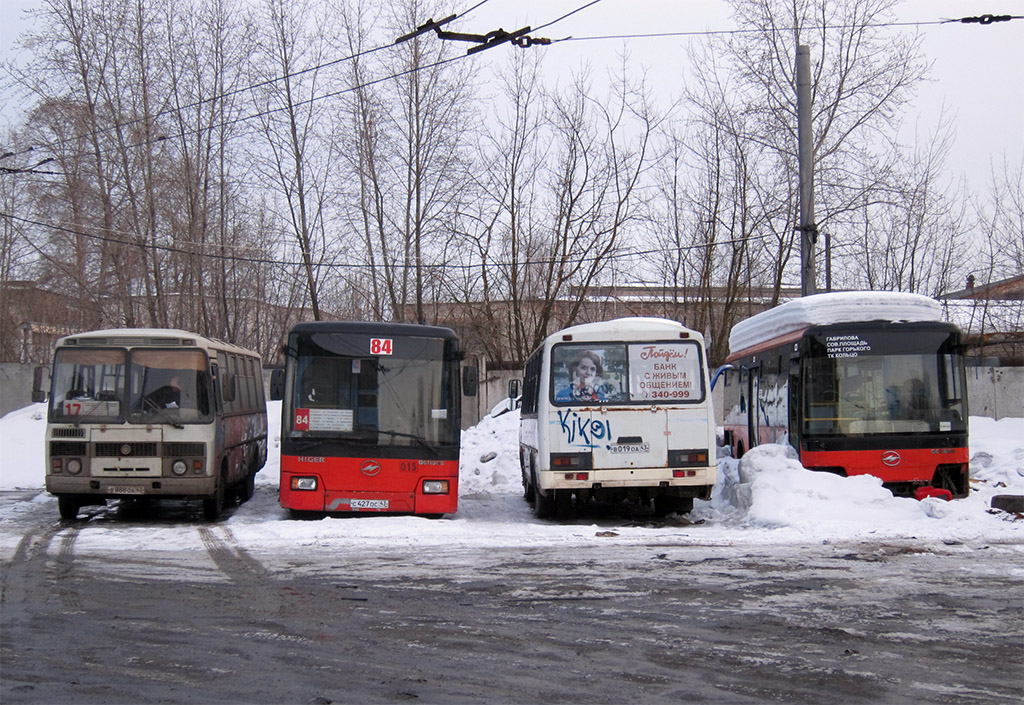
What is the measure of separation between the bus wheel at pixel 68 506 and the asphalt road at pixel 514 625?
3.23 m

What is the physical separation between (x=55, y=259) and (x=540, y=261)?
53.1 feet

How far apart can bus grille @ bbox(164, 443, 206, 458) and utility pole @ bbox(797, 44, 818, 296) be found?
12.2 m

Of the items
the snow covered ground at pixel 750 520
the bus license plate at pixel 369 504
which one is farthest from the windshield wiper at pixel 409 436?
the snow covered ground at pixel 750 520

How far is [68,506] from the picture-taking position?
552 inches

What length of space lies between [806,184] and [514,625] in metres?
15.0

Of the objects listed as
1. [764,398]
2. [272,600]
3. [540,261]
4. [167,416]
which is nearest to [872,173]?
[540,261]

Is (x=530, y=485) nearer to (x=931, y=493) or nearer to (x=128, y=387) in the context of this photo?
(x=931, y=493)

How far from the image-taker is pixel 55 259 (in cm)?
3269

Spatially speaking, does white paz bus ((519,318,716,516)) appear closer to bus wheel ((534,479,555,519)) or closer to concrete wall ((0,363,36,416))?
bus wheel ((534,479,555,519))

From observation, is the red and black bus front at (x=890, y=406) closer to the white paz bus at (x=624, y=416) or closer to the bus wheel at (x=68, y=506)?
the white paz bus at (x=624, y=416)

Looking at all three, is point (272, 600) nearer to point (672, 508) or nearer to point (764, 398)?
point (672, 508)

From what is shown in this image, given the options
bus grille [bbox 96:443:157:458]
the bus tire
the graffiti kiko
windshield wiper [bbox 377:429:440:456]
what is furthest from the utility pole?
bus grille [bbox 96:443:157:458]

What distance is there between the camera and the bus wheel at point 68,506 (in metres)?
14.0

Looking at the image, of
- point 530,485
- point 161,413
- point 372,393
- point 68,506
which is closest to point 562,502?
point 530,485
